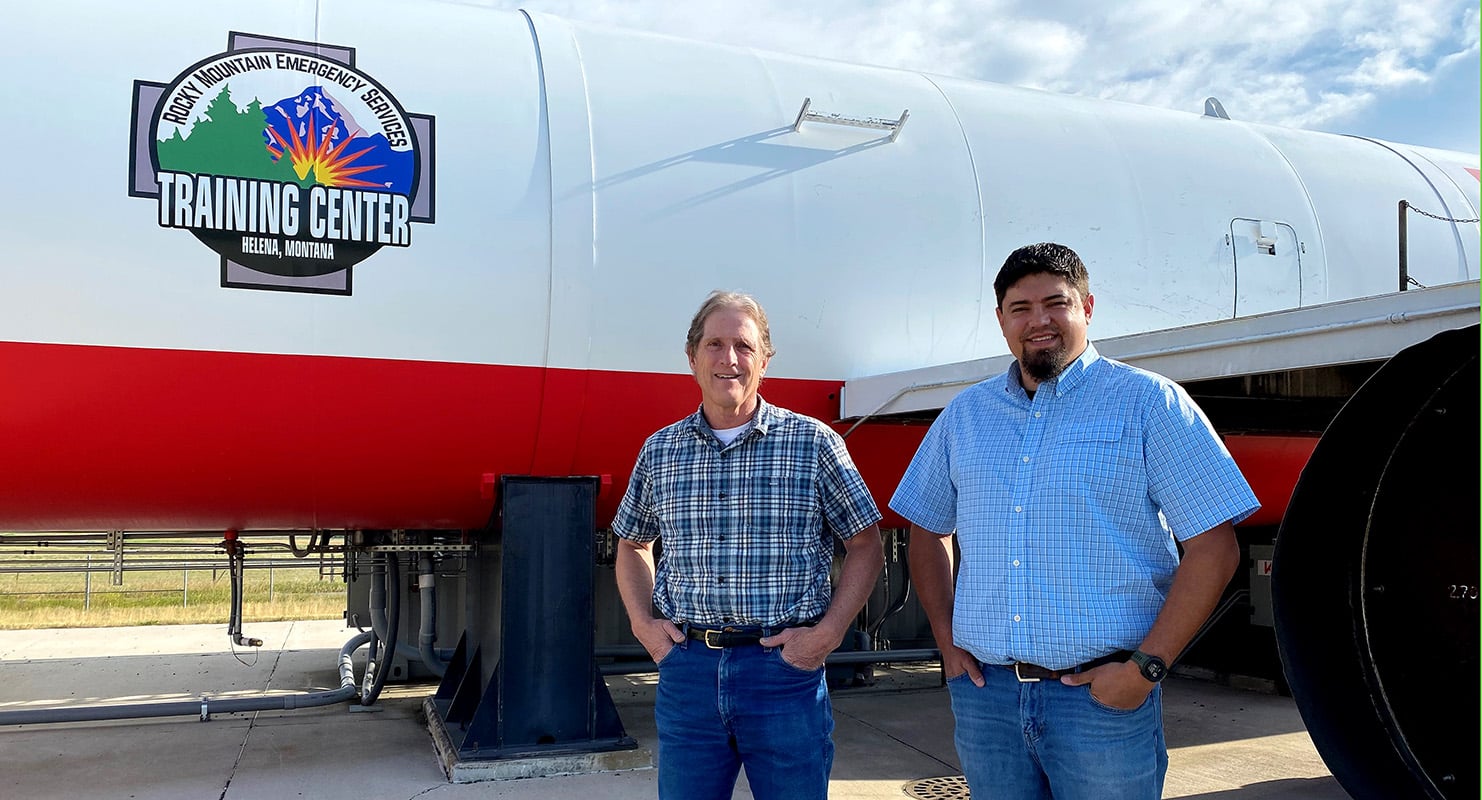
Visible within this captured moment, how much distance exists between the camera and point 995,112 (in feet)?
19.4

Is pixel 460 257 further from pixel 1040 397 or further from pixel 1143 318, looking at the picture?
pixel 1143 318

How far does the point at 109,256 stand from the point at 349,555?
8.08ft

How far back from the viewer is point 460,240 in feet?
15.5

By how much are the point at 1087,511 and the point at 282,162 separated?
136 inches

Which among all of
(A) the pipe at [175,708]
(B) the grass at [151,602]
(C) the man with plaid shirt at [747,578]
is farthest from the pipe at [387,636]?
(C) the man with plaid shirt at [747,578]

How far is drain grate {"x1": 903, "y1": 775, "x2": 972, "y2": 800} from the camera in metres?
4.98

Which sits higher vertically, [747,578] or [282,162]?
[282,162]

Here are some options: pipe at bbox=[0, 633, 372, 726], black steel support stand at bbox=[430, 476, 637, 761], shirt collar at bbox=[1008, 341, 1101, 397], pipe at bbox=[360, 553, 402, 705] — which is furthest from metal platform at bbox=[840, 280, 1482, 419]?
pipe at bbox=[0, 633, 372, 726]

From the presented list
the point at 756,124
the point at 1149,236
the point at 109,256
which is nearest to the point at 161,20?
the point at 109,256

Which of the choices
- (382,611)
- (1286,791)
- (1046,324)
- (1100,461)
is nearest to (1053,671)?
(1100,461)

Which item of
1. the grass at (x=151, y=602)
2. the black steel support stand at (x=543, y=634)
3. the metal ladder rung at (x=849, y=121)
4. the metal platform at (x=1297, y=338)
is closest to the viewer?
the metal platform at (x=1297, y=338)

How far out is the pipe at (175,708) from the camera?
5.59 m

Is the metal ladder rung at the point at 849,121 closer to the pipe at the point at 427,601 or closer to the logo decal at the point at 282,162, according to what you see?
the logo decal at the point at 282,162

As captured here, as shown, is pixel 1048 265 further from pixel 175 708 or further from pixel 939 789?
pixel 175 708
